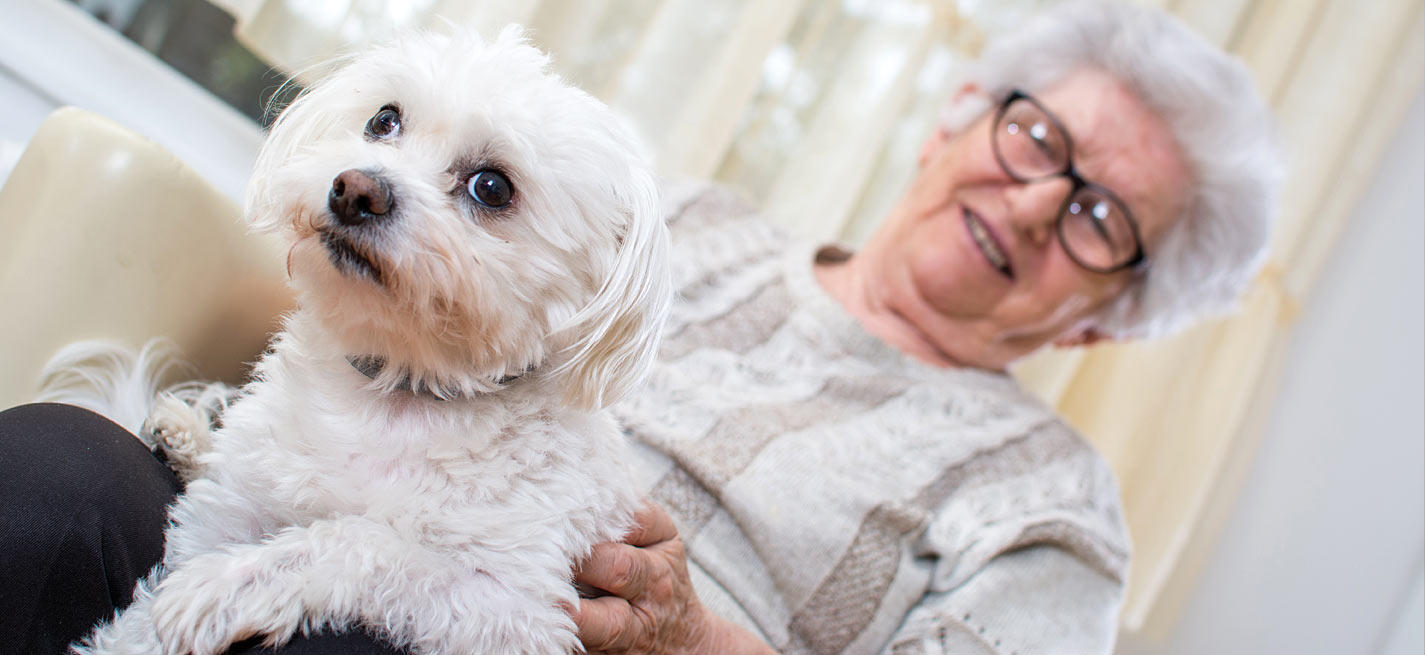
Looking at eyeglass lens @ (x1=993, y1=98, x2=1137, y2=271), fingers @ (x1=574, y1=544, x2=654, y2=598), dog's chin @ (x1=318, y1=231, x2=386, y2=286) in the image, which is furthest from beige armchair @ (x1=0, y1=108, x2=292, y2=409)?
eyeglass lens @ (x1=993, y1=98, x2=1137, y2=271)

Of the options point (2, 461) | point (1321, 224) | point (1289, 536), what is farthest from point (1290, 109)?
point (2, 461)

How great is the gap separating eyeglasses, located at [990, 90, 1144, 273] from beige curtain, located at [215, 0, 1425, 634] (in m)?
0.40

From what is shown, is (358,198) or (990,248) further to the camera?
(990,248)

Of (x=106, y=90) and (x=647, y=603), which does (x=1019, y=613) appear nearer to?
(x=647, y=603)

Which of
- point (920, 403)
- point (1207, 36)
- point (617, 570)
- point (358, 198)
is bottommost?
point (617, 570)

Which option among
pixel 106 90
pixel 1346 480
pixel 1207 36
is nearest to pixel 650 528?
pixel 106 90

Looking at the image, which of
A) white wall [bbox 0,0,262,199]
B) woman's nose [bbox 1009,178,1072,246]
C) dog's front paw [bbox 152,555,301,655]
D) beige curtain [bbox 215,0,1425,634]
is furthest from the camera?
beige curtain [bbox 215,0,1425,634]

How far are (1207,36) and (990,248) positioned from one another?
88 centimetres

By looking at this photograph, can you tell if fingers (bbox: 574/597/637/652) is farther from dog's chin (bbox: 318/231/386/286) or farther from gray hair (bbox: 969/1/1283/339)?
gray hair (bbox: 969/1/1283/339)

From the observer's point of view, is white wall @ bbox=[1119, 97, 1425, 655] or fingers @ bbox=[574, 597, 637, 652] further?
white wall @ bbox=[1119, 97, 1425, 655]

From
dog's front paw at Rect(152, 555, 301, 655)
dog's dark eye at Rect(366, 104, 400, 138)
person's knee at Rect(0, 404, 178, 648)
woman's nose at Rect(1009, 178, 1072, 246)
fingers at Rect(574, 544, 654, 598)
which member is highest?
woman's nose at Rect(1009, 178, 1072, 246)

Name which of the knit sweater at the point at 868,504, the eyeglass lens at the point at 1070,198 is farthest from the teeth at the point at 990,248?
the knit sweater at the point at 868,504

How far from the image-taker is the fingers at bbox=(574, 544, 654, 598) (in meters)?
0.77

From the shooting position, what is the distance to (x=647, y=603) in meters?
0.84
